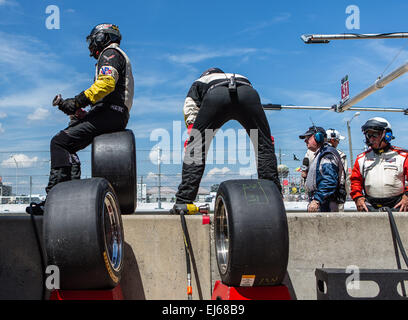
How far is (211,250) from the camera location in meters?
3.31

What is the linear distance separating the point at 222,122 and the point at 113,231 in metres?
1.57

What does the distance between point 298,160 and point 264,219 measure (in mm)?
11785

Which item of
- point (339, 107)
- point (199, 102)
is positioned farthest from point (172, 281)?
point (339, 107)

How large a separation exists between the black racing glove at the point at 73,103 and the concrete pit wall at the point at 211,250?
1242 mm

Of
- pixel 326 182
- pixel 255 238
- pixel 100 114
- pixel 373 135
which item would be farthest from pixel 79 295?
pixel 373 135

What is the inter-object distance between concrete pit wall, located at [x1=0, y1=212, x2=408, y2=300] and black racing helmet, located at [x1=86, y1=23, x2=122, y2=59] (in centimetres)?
196

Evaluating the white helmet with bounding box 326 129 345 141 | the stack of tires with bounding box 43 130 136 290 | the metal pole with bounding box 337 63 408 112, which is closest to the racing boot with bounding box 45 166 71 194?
the stack of tires with bounding box 43 130 136 290

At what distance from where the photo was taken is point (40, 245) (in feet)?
9.97

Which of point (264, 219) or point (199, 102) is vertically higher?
point (199, 102)

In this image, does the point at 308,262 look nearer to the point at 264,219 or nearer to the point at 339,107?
the point at 264,219

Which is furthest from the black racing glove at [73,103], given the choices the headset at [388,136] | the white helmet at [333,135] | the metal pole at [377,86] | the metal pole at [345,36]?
the metal pole at [377,86]

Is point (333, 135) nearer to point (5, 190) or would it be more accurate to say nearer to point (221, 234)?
point (221, 234)

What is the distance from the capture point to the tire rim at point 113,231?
9.04 ft

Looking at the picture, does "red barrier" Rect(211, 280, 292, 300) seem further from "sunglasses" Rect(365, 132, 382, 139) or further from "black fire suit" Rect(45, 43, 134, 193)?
"sunglasses" Rect(365, 132, 382, 139)
